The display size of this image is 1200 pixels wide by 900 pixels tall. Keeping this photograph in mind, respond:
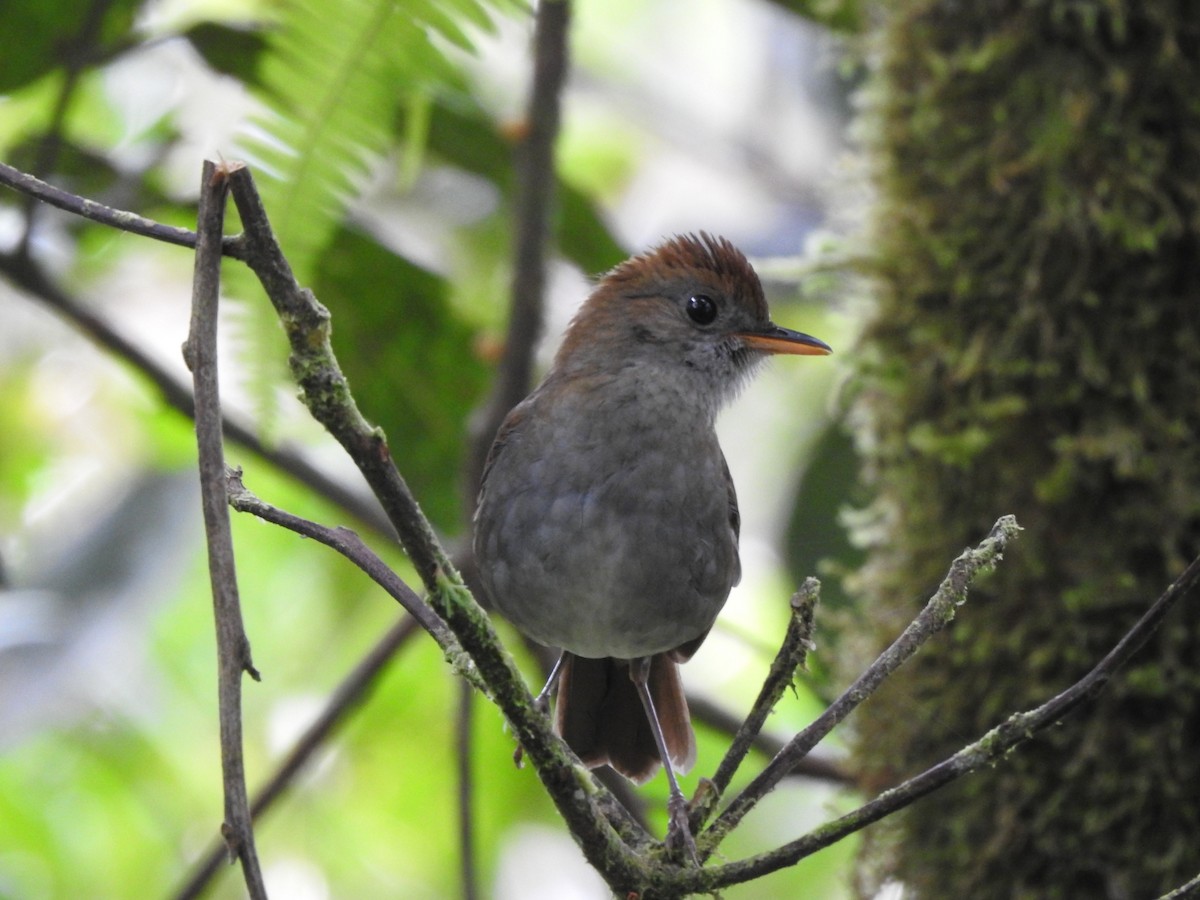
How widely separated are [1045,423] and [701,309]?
0.75 m

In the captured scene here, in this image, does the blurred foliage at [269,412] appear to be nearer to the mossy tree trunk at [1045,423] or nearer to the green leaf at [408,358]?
the green leaf at [408,358]

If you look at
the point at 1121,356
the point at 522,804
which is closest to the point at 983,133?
the point at 1121,356

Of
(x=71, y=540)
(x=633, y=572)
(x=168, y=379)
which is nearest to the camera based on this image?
(x=633, y=572)

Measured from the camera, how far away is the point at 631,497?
8.13 feet

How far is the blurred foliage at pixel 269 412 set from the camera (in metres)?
2.44

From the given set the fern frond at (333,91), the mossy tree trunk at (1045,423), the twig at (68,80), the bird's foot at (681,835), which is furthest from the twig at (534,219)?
the bird's foot at (681,835)

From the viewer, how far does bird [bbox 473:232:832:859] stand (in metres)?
2.43

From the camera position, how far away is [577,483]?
2482mm

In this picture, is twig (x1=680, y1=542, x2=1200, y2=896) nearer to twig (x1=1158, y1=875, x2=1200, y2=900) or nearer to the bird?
twig (x1=1158, y1=875, x2=1200, y2=900)

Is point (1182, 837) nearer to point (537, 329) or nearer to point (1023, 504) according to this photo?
point (1023, 504)

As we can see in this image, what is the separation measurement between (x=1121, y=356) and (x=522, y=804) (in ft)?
8.81

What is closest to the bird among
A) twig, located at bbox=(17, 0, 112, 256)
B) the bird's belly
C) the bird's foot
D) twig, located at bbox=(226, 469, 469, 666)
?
the bird's belly

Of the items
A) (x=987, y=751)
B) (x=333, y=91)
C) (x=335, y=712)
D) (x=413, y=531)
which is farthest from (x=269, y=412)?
(x=987, y=751)

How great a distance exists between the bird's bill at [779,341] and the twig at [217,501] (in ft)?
6.00
